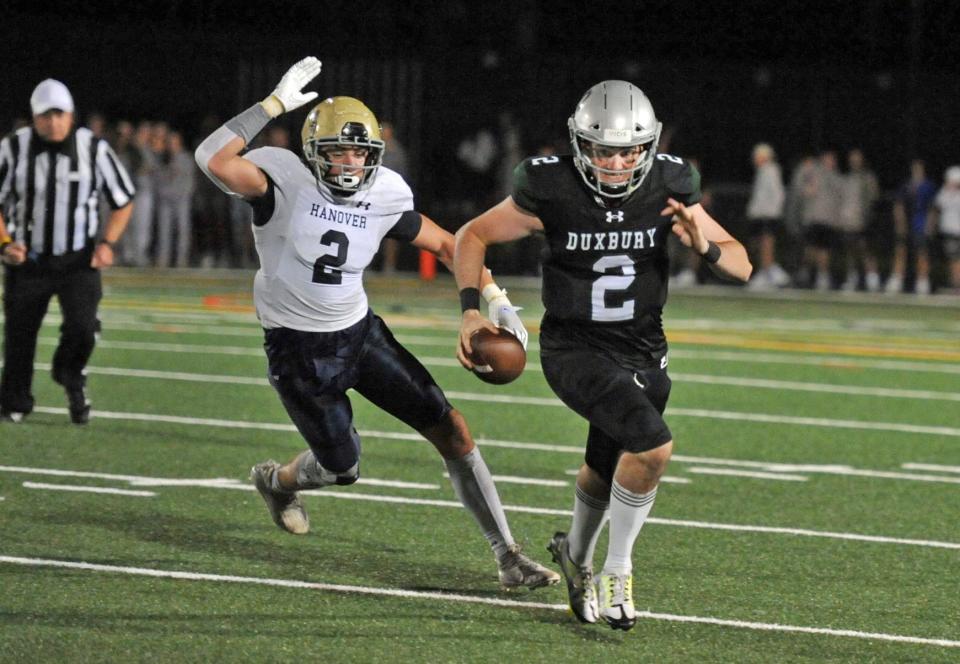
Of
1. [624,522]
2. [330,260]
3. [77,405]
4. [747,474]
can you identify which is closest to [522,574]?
[624,522]

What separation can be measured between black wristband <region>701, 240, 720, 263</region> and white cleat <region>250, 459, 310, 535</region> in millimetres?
1814

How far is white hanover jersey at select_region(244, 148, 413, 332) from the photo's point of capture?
5.86 metres

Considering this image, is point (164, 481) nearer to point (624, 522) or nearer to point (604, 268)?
point (604, 268)

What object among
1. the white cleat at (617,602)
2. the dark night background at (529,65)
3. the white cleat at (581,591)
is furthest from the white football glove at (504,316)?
the dark night background at (529,65)

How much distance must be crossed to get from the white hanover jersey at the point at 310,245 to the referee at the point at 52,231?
10.1ft

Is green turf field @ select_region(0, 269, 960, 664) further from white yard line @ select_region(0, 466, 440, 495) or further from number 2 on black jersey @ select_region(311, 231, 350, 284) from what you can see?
number 2 on black jersey @ select_region(311, 231, 350, 284)

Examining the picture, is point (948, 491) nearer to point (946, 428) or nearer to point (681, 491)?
point (681, 491)

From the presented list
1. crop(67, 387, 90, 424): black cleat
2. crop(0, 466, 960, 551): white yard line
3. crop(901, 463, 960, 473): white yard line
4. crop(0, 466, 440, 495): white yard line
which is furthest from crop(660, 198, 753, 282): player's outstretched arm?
crop(67, 387, 90, 424): black cleat

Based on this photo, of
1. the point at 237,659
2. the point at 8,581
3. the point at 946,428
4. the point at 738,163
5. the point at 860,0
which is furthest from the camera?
the point at 860,0

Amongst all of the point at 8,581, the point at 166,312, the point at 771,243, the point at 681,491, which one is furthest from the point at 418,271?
the point at 8,581

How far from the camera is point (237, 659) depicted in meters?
4.78

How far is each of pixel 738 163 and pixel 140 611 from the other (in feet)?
76.9

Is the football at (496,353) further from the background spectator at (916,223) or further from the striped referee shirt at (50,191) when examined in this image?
the background spectator at (916,223)

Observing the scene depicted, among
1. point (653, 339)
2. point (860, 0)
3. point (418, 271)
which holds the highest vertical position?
point (860, 0)
